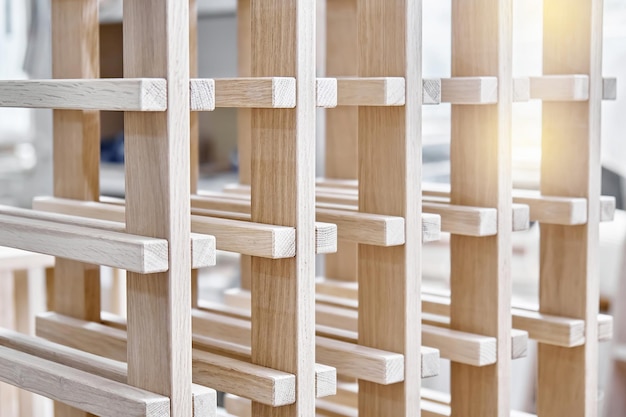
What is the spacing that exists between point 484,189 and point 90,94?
0.53 meters

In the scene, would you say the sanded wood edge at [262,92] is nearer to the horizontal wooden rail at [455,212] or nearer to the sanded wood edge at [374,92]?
the sanded wood edge at [374,92]

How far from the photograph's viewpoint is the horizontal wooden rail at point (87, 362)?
89 cm

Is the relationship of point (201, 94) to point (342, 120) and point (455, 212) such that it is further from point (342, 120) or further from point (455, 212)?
point (342, 120)

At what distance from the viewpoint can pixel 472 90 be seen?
1.12 metres

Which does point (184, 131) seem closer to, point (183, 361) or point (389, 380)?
point (183, 361)

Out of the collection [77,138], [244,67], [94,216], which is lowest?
[94,216]

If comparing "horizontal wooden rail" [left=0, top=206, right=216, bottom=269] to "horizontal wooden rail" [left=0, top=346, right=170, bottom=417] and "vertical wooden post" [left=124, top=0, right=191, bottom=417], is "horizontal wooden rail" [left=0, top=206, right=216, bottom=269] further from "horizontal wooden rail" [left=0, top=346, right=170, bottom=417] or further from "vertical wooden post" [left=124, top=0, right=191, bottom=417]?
"horizontal wooden rail" [left=0, top=346, right=170, bottom=417]

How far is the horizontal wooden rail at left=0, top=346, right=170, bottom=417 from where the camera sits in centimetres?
86

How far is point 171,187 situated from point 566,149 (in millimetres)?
643

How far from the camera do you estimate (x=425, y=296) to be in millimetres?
1378

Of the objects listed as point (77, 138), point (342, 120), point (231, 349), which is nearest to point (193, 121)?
point (77, 138)

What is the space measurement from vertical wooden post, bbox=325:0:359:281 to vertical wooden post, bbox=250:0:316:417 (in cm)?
64

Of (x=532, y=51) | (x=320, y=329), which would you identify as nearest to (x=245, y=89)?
(x=320, y=329)

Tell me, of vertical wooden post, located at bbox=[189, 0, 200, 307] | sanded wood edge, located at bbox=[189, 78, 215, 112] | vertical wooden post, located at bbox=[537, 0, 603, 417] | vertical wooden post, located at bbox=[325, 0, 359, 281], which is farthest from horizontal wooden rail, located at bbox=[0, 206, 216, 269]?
vertical wooden post, located at bbox=[325, 0, 359, 281]
